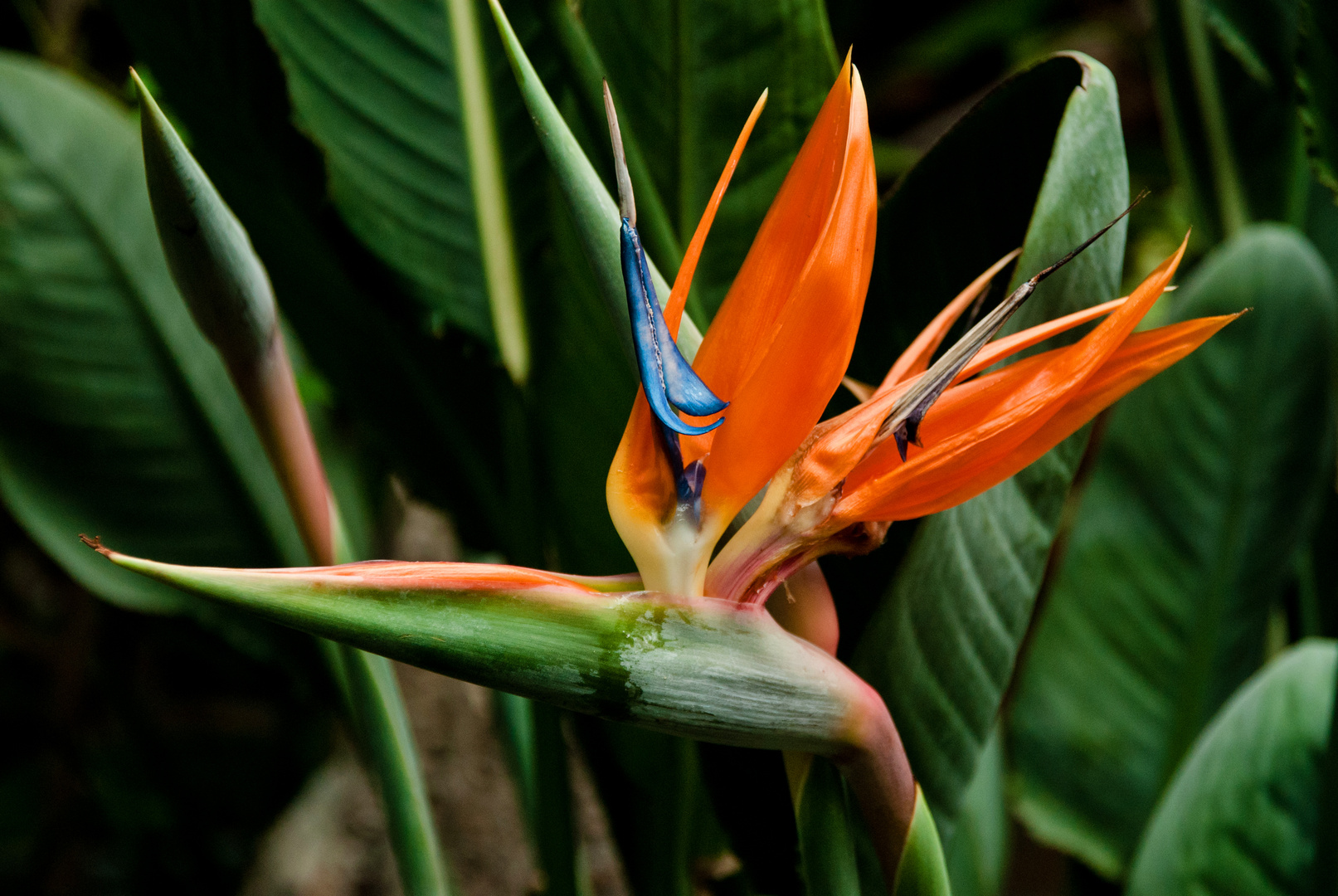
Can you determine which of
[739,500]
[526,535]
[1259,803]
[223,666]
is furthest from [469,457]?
[223,666]

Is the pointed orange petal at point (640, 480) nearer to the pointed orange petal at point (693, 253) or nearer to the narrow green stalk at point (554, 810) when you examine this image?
the pointed orange petal at point (693, 253)

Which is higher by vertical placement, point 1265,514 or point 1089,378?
point 1089,378

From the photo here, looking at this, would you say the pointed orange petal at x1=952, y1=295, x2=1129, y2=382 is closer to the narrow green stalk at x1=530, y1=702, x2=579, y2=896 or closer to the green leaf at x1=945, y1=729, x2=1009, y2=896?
the narrow green stalk at x1=530, y1=702, x2=579, y2=896

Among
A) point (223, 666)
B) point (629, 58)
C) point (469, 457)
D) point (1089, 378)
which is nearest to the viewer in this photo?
point (1089, 378)

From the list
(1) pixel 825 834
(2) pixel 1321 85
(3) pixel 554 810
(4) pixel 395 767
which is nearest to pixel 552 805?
(3) pixel 554 810

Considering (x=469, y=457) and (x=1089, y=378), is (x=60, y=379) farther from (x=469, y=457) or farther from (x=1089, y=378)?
Answer: (x=1089, y=378)

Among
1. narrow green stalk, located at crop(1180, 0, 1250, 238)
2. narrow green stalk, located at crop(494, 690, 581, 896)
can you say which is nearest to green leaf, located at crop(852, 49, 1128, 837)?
narrow green stalk, located at crop(494, 690, 581, 896)

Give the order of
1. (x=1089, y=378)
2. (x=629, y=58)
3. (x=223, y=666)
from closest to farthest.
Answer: (x=1089, y=378)
(x=629, y=58)
(x=223, y=666)
